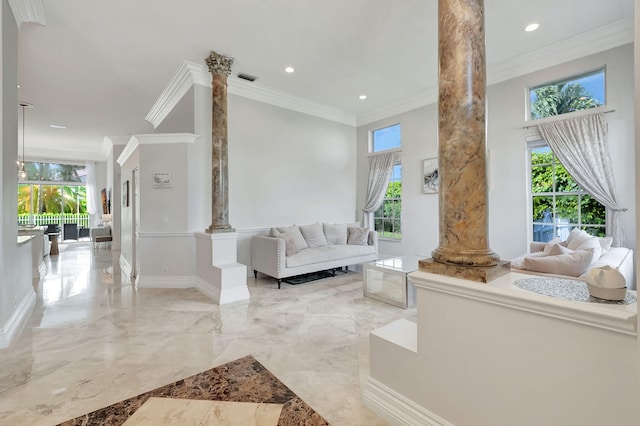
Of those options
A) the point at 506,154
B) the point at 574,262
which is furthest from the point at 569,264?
the point at 506,154

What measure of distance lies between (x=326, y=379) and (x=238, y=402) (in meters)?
0.63

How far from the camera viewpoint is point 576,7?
3.37 m

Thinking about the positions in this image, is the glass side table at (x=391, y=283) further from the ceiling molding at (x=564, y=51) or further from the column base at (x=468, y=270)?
the ceiling molding at (x=564, y=51)

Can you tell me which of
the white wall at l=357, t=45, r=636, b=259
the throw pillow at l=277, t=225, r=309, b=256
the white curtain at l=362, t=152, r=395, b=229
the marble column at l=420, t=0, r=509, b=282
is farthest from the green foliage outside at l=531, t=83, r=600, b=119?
the throw pillow at l=277, t=225, r=309, b=256

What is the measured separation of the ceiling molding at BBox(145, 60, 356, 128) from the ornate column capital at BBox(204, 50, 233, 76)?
13.0 inches

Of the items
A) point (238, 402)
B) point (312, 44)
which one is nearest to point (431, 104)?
point (312, 44)

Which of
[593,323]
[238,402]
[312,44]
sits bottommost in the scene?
[238,402]

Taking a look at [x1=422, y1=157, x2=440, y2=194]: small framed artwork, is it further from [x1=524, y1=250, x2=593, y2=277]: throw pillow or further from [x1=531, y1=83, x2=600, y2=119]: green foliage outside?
[x1=524, y1=250, x2=593, y2=277]: throw pillow

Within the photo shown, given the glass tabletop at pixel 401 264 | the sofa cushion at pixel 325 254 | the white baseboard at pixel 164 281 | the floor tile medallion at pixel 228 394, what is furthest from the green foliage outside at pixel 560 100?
the white baseboard at pixel 164 281

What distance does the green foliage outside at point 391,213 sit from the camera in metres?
6.41

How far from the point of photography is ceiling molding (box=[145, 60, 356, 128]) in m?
4.68

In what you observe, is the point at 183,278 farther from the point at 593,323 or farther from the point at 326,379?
the point at 593,323

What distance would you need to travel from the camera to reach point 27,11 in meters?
3.17

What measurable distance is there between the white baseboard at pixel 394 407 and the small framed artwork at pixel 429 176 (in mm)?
4455
